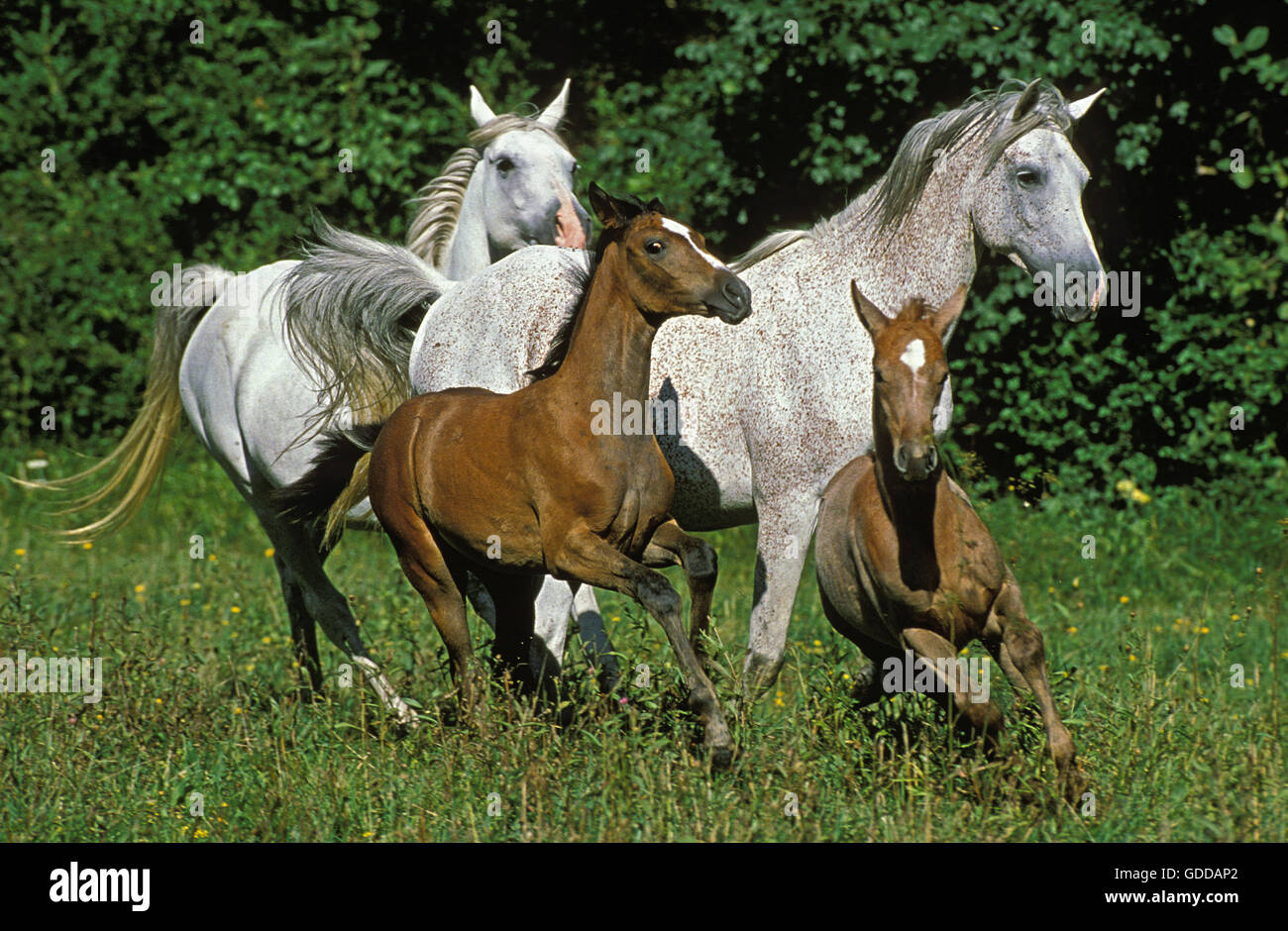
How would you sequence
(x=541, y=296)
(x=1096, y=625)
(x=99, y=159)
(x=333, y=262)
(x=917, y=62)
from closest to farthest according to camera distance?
(x=541, y=296), (x=333, y=262), (x=1096, y=625), (x=917, y=62), (x=99, y=159)

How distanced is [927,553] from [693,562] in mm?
661

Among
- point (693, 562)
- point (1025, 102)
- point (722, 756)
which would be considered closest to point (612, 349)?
point (693, 562)

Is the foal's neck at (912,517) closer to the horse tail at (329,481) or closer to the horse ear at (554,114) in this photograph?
the horse tail at (329,481)

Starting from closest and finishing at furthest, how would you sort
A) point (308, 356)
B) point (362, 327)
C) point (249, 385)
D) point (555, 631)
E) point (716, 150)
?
point (555, 631) < point (362, 327) < point (308, 356) < point (249, 385) < point (716, 150)

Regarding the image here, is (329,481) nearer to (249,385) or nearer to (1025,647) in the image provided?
(249,385)

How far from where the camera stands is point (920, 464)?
3.82 m

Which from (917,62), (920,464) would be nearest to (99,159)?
(917,62)

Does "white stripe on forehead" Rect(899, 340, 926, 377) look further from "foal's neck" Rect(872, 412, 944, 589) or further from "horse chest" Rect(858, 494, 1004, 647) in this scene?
"horse chest" Rect(858, 494, 1004, 647)

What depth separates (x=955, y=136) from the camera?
4891 mm

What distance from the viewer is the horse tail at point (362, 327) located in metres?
5.78

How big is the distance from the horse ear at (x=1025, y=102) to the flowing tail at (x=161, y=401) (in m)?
3.93

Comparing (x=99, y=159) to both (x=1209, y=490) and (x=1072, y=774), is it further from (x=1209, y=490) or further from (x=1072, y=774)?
(x=1072, y=774)
